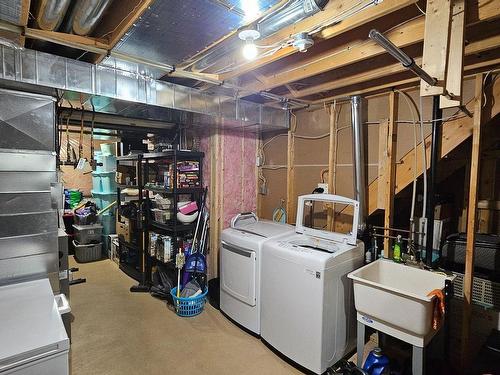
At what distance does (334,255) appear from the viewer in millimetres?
2188

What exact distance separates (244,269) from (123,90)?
6.35 feet

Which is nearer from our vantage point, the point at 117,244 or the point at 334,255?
the point at 334,255

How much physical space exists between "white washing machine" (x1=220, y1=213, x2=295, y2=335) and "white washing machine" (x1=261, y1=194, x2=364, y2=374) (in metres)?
0.10

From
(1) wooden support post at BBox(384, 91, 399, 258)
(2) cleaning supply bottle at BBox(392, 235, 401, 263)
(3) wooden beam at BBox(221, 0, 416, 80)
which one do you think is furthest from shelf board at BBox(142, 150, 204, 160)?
(2) cleaning supply bottle at BBox(392, 235, 401, 263)

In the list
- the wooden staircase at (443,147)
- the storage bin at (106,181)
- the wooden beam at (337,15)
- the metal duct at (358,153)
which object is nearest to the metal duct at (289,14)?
the wooden beam at (337,15)

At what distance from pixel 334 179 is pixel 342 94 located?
914mm

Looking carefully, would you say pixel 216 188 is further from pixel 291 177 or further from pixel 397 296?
pixel 397 296

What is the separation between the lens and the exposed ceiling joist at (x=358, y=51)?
146cm

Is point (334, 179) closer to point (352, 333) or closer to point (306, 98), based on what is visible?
point (306, 98)

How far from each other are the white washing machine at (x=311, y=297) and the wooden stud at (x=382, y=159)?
52 cm

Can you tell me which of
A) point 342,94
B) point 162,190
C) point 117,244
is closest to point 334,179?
point 342,94

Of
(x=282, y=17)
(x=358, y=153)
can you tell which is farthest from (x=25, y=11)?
(x=358, y=153)

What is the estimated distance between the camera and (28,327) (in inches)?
54.4

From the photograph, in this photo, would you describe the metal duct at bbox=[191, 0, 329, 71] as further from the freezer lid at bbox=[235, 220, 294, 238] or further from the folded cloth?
the folded cloth
